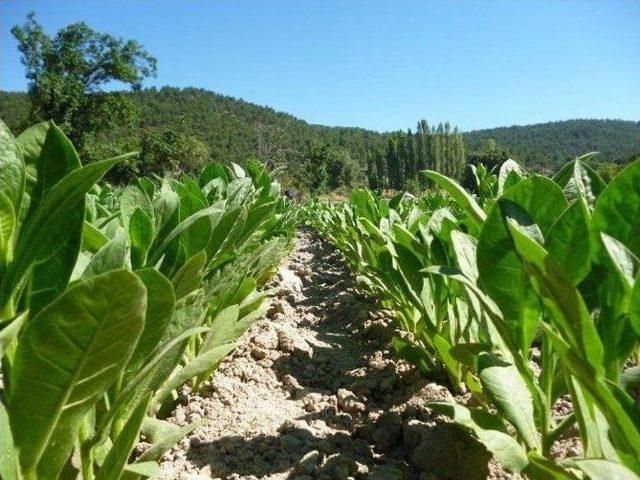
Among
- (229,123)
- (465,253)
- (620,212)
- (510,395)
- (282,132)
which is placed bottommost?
(510,395)

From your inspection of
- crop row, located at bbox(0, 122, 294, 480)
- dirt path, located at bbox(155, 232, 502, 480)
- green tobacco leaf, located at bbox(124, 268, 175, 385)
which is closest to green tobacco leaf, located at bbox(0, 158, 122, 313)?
crop row, located at bbox(0, 122, 294, 480)

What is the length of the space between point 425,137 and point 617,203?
298ft

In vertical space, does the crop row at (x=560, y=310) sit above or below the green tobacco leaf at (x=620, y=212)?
below

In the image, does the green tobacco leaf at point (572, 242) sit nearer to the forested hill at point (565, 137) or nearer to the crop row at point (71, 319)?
the crop row at point (71, 319)

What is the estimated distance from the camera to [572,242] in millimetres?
927

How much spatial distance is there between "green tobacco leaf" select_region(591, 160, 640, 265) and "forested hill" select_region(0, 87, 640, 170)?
65.7 metres

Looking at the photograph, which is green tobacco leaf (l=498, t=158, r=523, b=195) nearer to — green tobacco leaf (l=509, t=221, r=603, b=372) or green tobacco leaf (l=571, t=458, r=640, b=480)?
green tobacco leaf (l=509, t=221, r=603, b=372)

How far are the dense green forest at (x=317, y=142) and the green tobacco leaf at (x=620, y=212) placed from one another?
4220 centimetres

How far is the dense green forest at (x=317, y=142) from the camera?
6775cm

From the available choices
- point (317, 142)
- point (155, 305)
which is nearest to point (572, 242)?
point (155, 305)

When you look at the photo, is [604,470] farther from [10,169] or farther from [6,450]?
[10,169]

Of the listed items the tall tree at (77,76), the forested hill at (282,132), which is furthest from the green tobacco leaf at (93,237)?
the forested hill at (282,132)

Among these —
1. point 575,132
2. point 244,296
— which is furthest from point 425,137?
point 244,296

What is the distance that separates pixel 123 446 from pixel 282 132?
97906 mm
